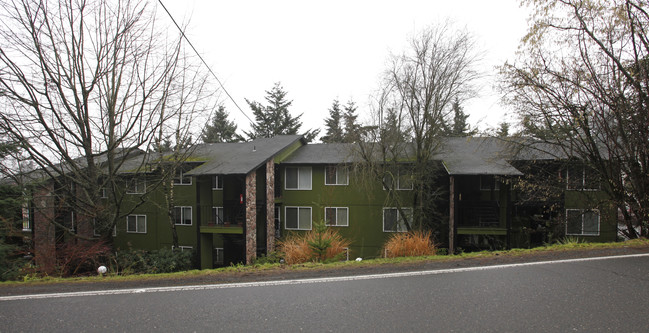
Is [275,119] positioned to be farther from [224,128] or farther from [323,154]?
[323,154]

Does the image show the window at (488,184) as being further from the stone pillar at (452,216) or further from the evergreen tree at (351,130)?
→ the evergreen tree at (351,130)

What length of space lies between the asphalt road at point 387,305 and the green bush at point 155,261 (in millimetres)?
9779

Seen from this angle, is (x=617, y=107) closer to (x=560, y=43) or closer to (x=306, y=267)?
(x=560, y=43)

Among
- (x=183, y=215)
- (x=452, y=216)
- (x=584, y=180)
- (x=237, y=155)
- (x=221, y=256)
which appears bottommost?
(x=221, y=256)

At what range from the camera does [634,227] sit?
8.46 metres

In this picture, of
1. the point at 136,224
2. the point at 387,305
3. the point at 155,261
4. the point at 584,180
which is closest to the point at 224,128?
the point at 136,224

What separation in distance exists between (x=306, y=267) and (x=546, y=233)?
13.9 metres

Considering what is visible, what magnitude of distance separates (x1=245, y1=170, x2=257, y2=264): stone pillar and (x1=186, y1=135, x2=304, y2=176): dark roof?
723mm

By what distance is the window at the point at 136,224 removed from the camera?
18898 millimetres

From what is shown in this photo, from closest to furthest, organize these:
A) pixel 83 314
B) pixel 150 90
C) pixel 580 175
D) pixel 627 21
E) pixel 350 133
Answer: pixel 83 314, pixel 627 21, pixel 150 90, pixel 580 175, pixel 350 133

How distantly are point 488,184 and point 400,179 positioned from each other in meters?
4.51

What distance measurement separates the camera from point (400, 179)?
1619 cm

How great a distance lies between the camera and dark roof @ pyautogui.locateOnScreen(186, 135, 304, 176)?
1487 cm

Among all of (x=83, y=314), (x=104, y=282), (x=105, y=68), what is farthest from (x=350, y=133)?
Answer: (x=83, y=314)
